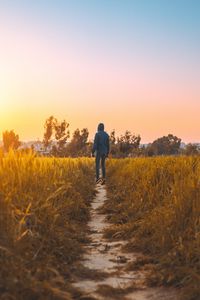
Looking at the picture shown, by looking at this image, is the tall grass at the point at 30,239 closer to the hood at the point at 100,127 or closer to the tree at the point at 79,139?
the hood at the point at 100,127

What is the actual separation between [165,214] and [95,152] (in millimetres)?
13447

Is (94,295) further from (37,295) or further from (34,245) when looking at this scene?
(34,245)

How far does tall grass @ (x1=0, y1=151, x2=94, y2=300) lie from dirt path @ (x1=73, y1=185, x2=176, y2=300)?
192 mm

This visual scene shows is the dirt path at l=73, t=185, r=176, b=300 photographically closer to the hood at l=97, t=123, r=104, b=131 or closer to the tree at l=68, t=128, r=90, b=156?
the hood at l=97, t=123, r=104, b=131

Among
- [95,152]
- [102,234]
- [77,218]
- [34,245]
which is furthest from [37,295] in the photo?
[95,152]

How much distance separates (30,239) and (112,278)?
934 mm

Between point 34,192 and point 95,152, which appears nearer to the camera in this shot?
point 34,192

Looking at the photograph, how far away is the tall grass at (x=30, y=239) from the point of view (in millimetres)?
3697

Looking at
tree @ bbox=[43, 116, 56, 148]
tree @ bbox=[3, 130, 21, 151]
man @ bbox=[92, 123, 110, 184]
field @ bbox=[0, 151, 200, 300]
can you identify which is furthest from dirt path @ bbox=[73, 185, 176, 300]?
tree @ bbox=[43, 116, 56, 148]

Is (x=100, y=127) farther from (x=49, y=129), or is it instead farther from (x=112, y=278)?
(x=49, y=129)

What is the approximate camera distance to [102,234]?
7305 mm

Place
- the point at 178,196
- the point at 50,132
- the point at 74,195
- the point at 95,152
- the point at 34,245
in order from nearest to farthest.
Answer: the point at 34,245 < the point at 178,196 < the point at 74,195 < the point at 95,152 < the point at 50,132

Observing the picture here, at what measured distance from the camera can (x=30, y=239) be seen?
472 cm

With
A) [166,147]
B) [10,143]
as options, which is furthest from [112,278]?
[166,147]
